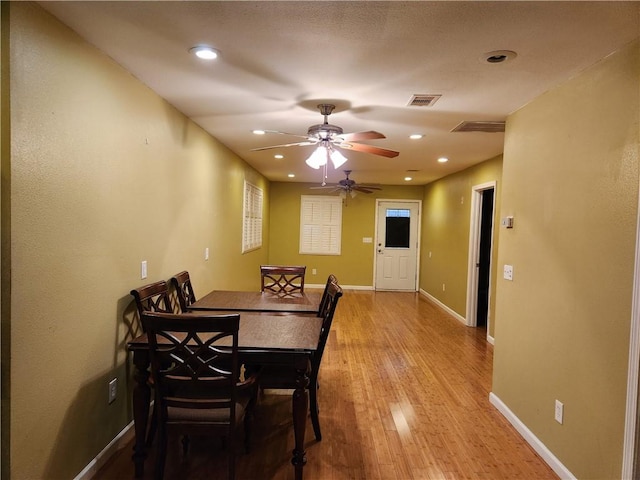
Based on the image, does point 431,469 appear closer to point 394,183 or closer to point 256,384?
point 256,384

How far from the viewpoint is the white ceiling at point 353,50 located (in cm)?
158

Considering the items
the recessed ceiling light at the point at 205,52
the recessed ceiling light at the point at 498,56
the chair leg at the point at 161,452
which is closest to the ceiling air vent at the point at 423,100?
the recessed ceiling light at the point at 498,56

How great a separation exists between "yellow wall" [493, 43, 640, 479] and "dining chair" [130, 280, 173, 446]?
2.26 meters

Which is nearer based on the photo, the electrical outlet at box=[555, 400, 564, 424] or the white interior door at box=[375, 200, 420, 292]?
the electrical outlet at box=[555, 400, 564, 424]

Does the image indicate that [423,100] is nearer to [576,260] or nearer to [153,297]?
[576,260]

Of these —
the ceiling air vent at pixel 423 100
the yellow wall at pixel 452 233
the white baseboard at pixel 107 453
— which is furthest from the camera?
the yellow wall at pixel 452 233

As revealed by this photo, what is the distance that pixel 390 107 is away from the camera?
286 centimetres

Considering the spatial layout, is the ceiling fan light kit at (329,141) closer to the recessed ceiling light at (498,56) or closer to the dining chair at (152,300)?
the recessed ceiling light at (498,56)

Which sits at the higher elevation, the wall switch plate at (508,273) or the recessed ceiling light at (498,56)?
the recessed ceiling light at (498,56)

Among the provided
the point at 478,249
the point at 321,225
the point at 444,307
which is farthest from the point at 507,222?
the point at 321,225

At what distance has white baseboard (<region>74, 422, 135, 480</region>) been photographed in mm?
2020

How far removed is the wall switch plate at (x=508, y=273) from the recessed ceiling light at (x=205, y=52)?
247cm

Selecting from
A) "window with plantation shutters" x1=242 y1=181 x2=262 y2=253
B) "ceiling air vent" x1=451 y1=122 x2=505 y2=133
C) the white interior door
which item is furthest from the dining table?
the white interior door

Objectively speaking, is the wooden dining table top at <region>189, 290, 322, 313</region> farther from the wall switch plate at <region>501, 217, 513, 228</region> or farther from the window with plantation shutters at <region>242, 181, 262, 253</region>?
the window with plantation shutters at <region>242, 181, 262, 253</region>
